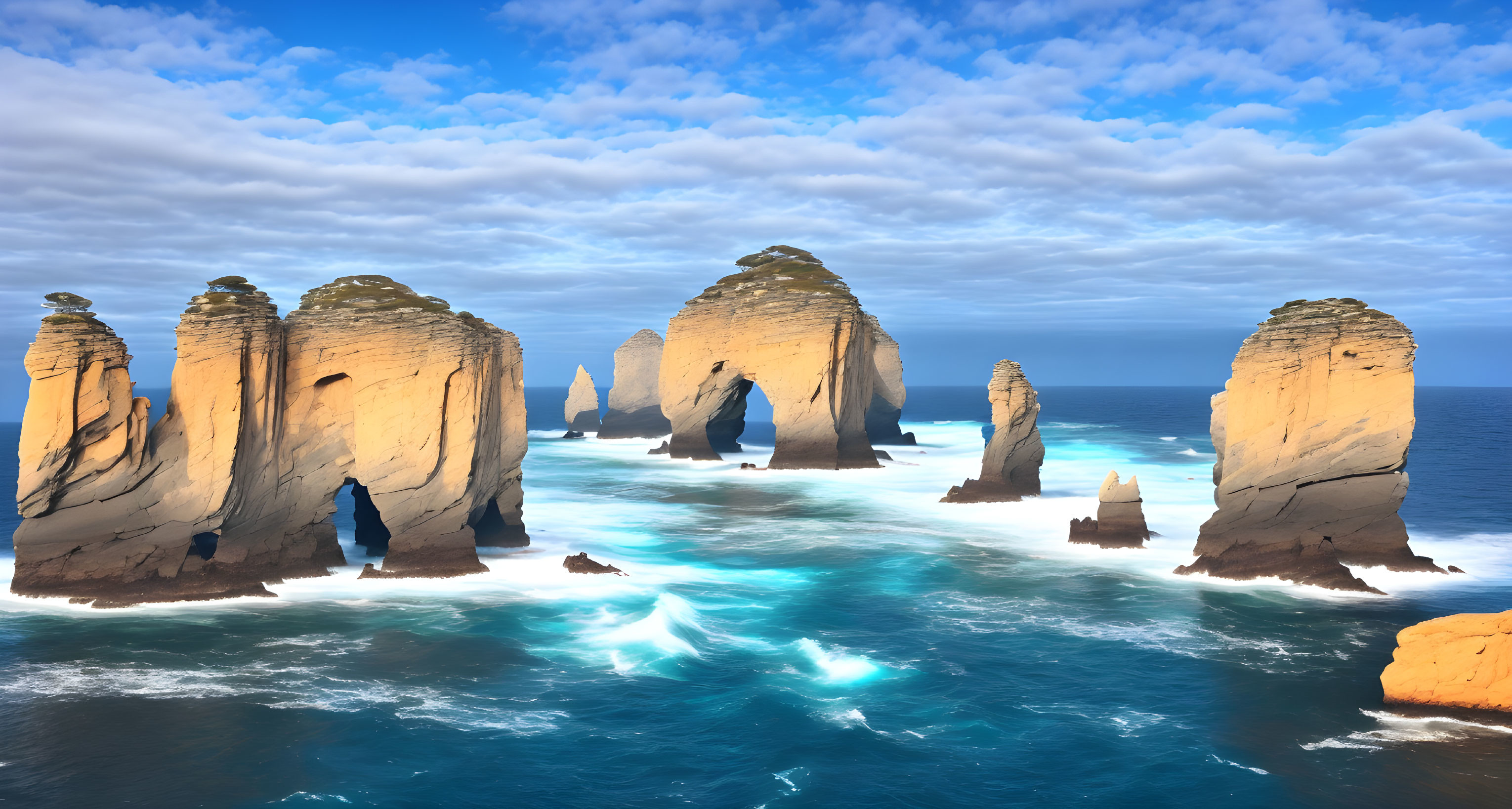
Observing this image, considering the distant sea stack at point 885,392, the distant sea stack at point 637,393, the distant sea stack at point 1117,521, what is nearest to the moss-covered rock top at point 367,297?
the distant sea stack at point 1117,521

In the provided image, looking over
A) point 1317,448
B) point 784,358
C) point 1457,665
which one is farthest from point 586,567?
point 784,358

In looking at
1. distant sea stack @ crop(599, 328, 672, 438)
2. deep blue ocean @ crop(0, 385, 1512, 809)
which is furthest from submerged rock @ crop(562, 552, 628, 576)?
distant sea stack @ crop(599, 328, 672, 438)

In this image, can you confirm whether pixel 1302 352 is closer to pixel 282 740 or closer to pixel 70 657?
pixel 282 740

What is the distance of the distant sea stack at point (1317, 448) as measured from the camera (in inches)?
1193

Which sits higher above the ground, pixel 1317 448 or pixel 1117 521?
pixel 1317 448

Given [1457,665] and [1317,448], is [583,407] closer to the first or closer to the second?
[1317,448]

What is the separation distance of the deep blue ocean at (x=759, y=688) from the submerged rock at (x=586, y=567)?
520 millimetres

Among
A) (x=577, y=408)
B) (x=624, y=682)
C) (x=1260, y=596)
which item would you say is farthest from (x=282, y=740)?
(x=577, y=408)

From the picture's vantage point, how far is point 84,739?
1709 cm

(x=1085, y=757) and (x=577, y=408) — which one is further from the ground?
(x=577, y=408)

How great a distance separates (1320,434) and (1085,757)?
61.8 ft

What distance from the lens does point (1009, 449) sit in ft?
153

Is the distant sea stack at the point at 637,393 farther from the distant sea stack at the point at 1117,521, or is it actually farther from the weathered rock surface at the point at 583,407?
the distant sea stack at the point at 1117,521

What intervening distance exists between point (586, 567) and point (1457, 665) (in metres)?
22.6
